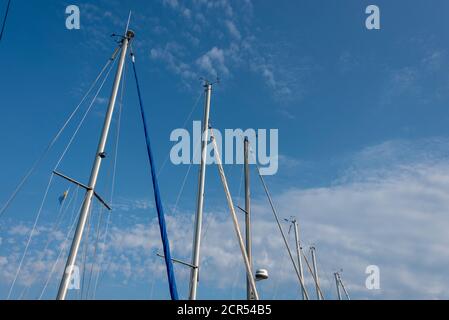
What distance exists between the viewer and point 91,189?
16.2m

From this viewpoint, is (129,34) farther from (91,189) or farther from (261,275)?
(261,275)

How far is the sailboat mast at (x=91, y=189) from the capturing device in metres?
14.1

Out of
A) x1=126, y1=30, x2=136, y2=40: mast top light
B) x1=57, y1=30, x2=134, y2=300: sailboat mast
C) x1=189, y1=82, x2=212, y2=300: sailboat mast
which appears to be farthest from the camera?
x1=126, y1=30, x2=136, y2=40: mast top light

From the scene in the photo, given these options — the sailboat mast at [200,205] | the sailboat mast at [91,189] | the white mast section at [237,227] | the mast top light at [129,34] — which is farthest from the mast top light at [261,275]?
the mast top light at [129,34]

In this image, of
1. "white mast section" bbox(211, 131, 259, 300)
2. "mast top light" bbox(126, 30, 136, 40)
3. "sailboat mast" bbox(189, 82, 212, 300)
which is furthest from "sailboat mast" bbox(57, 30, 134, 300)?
"white mast section" bbox(211, 131, 259, 300)

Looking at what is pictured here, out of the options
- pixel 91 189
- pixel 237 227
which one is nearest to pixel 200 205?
pixel 237 227

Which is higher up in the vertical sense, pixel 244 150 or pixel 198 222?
pixel 244 150

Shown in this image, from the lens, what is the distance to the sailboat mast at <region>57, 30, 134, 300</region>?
1410 cm

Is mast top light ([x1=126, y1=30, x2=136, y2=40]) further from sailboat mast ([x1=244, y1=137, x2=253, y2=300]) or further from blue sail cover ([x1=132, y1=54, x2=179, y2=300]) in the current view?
sailboat mast ([x1=244, y1=137, x2=253, y2=300])

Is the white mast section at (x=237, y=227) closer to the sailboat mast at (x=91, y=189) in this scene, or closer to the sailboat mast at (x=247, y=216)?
the sailboat mast at (x=247, y=216)
